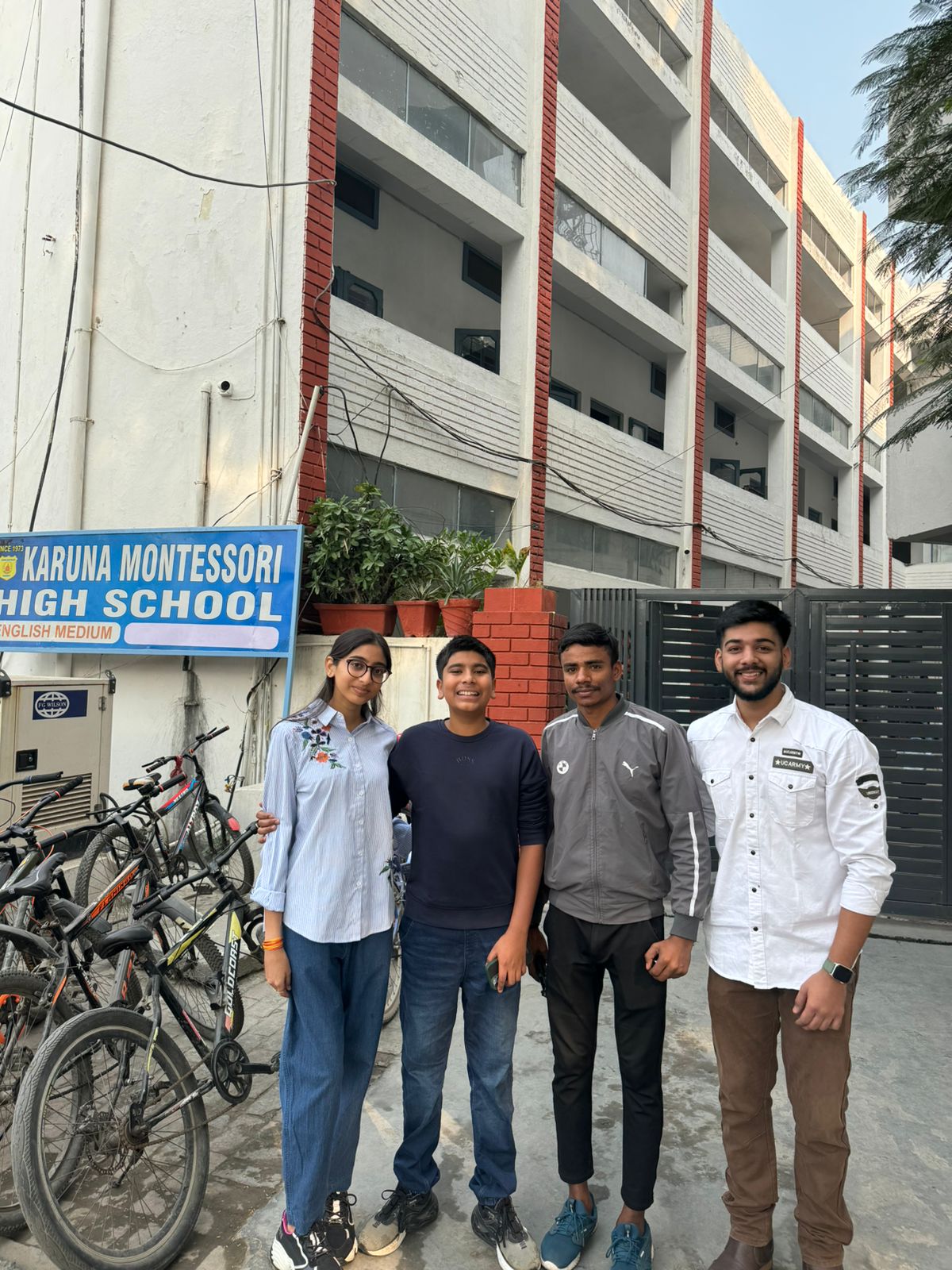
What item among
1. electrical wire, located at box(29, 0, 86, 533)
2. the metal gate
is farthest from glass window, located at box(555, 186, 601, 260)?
the metal gate

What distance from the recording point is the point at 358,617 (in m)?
6.61

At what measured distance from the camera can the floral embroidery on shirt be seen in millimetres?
2520

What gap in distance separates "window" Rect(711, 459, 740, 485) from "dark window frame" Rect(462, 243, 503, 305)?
330 inches

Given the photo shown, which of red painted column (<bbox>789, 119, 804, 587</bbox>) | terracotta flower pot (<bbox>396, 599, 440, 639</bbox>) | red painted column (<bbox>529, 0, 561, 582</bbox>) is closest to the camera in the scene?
terracotta flower pot (<bbox>396, 599, 440, 639</bbox>)

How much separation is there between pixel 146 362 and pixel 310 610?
313cm

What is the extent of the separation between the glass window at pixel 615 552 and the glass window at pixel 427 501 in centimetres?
356

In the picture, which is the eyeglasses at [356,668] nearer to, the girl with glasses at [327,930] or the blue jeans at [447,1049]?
the girl with glasses at [327,930]

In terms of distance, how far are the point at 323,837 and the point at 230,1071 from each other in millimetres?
1324

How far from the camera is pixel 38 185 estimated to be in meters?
8.91

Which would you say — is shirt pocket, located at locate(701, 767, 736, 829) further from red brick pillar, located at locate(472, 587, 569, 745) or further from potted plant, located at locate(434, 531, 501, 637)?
potted plant, located at locate(434, 531, 501, 637)

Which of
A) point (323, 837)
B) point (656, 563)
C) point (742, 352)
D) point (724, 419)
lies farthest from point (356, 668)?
point (724, 419)

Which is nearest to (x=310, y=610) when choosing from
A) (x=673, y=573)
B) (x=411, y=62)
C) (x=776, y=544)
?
(x=411, y=62)

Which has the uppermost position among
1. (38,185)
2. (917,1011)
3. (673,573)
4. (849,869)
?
(38,185)

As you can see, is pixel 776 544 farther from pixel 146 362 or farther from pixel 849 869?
pixel 849 869
